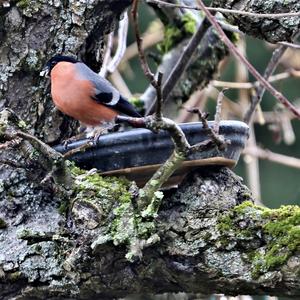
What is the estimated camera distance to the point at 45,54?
86.7 inches

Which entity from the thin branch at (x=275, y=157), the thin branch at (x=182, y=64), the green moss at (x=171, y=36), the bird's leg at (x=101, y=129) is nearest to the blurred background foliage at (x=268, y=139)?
the thin branch at (x=275, y=157)

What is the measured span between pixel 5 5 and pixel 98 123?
497 millimetres

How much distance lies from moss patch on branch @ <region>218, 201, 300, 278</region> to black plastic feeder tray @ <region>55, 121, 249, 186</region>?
204mm

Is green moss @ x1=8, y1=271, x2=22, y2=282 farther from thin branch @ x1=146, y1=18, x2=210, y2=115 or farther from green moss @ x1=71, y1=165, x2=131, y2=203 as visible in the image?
thin branch @ x1=146, y1=18, x2=210, y2=115

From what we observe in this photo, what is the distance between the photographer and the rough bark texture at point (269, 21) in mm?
2027

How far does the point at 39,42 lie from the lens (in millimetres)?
2180

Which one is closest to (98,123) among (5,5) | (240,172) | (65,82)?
(65,82)

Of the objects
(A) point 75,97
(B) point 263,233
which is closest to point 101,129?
(A) point 75,97

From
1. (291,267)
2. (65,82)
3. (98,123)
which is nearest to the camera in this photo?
(291,267)

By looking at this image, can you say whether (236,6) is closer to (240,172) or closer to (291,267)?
(291,267)

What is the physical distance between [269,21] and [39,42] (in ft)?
1.95

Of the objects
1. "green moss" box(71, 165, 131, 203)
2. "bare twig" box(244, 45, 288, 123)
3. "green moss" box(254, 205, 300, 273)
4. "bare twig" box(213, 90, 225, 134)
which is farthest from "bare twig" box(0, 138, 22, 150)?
"bare twig" box(244, 45, 288, 123)

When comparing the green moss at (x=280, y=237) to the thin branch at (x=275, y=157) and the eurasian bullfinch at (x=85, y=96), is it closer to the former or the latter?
the eurasian bullfinch at (x=85, y=96)

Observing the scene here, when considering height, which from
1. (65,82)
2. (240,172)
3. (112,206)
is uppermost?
(65,82)
